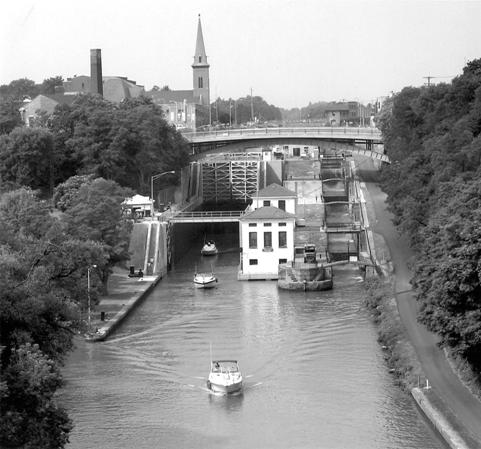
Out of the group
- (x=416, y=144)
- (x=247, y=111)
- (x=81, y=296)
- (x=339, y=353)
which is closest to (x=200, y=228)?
(x=416, y=144)

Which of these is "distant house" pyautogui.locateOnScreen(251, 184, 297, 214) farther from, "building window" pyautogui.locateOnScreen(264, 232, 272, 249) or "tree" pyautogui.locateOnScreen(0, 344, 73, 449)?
"tree" pyautogui.locateOnScreen(0, 344, 73, 449)

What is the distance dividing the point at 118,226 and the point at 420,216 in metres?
11.0

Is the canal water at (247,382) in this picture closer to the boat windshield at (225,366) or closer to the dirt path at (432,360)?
the boat windshield at (225,366)

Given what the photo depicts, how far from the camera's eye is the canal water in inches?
996

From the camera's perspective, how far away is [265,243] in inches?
1913

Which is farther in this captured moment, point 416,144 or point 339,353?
point 416,144

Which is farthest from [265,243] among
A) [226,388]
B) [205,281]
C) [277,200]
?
[226,388]

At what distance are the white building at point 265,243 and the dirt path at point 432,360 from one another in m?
4.26

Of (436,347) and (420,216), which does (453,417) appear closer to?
(436,347)

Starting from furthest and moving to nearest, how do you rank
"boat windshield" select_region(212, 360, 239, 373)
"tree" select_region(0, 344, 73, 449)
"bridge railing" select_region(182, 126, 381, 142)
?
"bridge railing" select_region(182, 126, 381, 142) → "boat windshield" select_region(212, 360, 239, 373) → "tree" select_region(0, 344, 73, 449)

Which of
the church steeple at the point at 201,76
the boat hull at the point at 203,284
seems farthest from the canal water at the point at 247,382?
the church steeple at the point at 201,76

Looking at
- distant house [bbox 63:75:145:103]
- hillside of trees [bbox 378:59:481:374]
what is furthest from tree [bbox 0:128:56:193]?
distant house [bbox 63:75:145:103]

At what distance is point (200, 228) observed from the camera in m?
65.1

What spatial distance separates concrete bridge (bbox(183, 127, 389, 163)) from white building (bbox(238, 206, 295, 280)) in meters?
23.6
